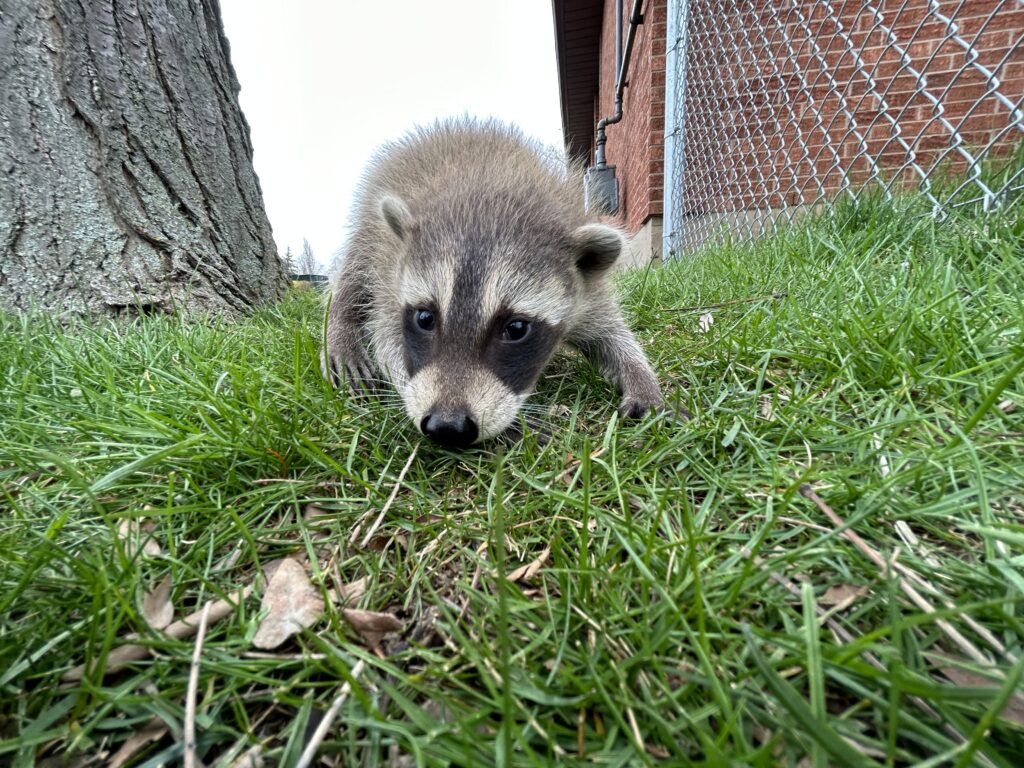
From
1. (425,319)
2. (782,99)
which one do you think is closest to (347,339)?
(425,319)

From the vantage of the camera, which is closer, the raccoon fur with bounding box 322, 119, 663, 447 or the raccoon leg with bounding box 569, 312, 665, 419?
the raccoon fur with bounding box 322, 119, 663, 447

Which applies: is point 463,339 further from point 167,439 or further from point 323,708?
point 323,708

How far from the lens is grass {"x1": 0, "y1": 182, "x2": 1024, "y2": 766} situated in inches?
33.7

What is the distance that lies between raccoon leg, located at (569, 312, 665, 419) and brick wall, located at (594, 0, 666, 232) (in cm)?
332

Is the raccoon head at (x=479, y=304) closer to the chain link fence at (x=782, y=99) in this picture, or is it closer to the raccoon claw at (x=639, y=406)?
the raccoon claw at (x=639, y=406)

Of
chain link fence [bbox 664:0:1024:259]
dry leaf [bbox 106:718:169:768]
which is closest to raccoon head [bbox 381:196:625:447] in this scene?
dry leaf [bbox 106:718:169:768]

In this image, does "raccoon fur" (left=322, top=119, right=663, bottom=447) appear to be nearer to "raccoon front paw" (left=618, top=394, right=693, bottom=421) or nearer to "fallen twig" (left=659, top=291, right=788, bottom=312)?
"raccoon front paw" (left=618, top=394, right=693, bottom=421)

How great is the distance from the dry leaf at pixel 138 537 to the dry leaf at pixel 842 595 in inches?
58.7

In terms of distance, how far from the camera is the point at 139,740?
0.92m

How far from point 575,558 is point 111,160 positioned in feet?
12.8

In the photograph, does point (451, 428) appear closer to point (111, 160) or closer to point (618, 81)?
point (111, 160)

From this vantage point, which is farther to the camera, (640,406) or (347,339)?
(347,339)

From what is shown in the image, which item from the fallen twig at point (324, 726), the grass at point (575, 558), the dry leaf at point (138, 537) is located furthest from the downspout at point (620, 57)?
the fallen twig at point (324, 726)

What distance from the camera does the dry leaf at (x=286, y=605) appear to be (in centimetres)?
110
